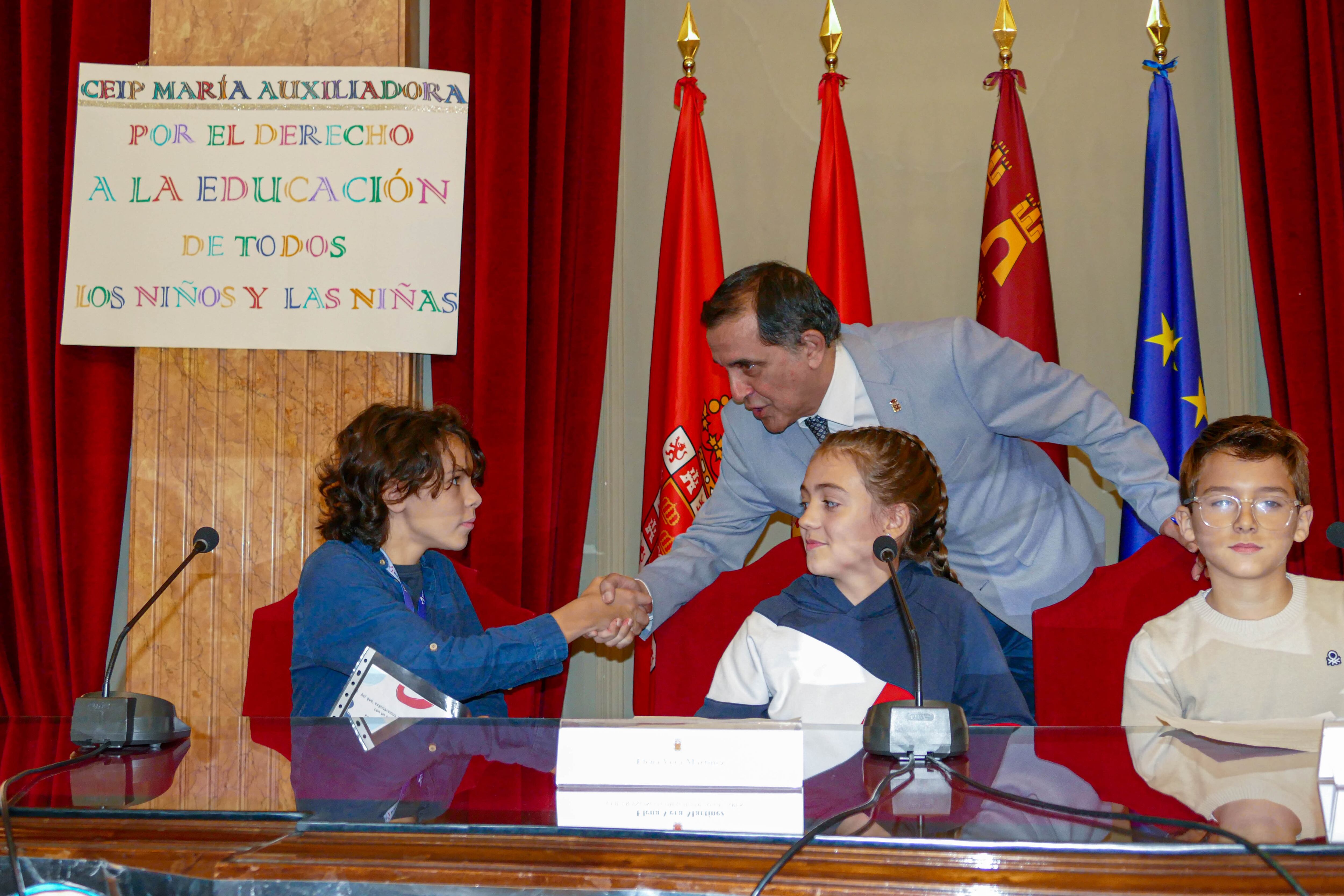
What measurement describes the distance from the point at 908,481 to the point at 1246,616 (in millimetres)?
621

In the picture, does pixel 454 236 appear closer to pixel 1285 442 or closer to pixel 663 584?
pixel 663 584

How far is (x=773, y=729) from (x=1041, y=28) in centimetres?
351

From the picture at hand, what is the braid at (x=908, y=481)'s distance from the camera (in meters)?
2.02

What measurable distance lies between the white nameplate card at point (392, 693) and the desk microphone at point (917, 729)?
741 mm

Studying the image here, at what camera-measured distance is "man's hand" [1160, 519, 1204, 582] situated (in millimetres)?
1971

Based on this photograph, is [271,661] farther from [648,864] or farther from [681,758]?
[648,864]

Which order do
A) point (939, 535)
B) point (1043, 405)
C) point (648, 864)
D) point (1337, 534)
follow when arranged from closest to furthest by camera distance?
point (648, 864)
point (1337, 534)
point (939, 535)
point (1043, 405)

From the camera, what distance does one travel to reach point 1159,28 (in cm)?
335

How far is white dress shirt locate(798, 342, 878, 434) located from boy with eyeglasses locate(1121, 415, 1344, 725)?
0.75 meters

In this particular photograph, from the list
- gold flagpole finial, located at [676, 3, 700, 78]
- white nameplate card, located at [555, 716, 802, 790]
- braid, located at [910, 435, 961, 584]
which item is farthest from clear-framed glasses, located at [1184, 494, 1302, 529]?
gold flagpole finial, located at [676, 3, 700, 78]

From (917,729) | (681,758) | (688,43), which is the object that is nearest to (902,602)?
(917,729)

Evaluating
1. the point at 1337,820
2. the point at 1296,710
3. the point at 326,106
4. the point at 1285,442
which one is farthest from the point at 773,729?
the point at 326,106

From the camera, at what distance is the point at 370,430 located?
2.24 meters

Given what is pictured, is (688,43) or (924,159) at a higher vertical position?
(688,43)
